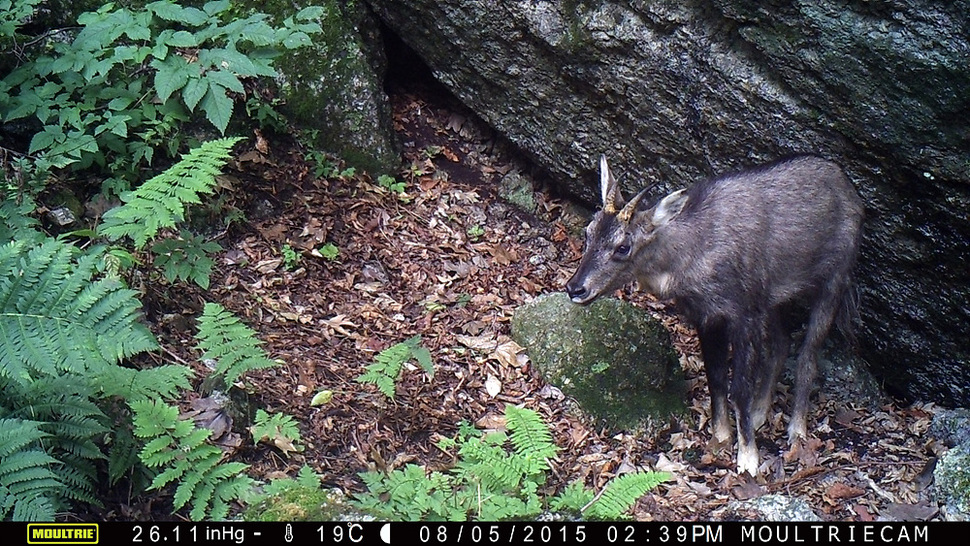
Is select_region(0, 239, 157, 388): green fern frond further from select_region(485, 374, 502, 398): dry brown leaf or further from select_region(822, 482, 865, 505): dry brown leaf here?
select_region(822, 482, 865, 505): dry brown leaf

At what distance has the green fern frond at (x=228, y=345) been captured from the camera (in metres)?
6.32

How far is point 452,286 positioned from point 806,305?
3504mm

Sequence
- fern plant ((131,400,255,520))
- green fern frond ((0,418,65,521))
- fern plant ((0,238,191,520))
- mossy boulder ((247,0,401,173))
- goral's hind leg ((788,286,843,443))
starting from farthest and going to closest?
mossy boulder ((247,0,401,173))
goral's hind leg ((788,286,843,443))
fern plant ((131,400,255,520))
fern plant ((0,238,191,520))
green fern frond ((0,418,65,521))

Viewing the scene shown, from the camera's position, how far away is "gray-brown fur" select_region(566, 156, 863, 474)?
25.3ft

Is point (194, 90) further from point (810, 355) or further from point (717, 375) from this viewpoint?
point (810, 355)

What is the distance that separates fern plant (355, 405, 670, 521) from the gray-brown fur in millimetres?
1757

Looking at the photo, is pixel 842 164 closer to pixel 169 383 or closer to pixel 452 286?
pixel 452 286

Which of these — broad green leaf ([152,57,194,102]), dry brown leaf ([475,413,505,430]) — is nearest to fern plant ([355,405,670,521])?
dry brown leaf ([475,413,505,430])

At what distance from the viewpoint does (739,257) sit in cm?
780

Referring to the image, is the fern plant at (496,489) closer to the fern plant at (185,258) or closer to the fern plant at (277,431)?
the fern plant at (277,431)

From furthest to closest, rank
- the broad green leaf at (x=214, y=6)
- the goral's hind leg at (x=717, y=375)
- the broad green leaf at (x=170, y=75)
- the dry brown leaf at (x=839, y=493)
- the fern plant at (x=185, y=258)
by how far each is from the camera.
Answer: the goral's hind leg at (x=717, y=375), the broad green leaf at (x=214, y=6), the broad green leaf at (x=170, y=75), the fern plant at (x=185, y=258), the dry brown leaf at (x=839, y=493)

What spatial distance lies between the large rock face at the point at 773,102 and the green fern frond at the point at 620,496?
11.3ft
